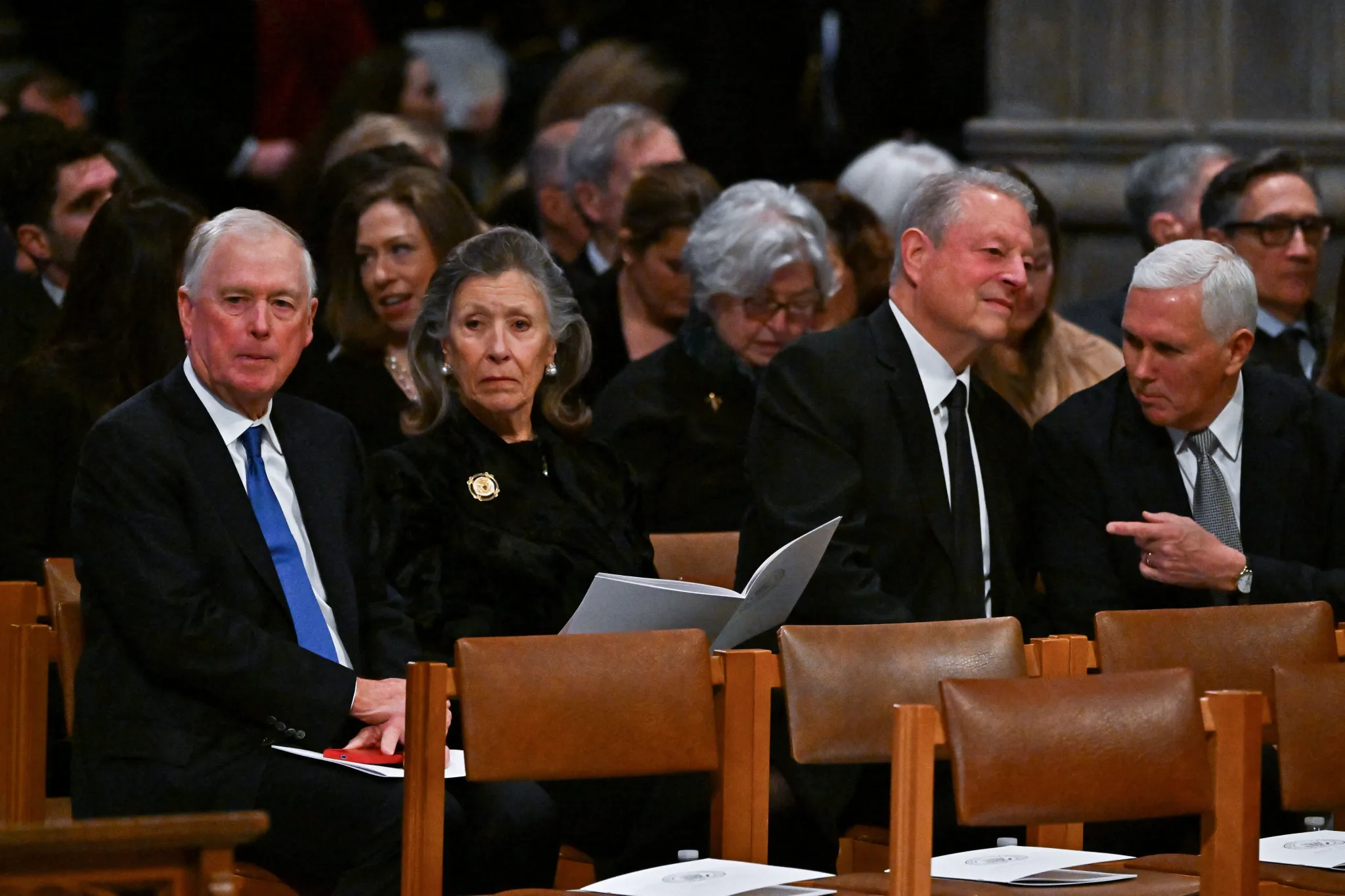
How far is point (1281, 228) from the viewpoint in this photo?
5621mm

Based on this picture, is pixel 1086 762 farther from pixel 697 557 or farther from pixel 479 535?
pixel 697 557

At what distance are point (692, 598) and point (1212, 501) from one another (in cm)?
128

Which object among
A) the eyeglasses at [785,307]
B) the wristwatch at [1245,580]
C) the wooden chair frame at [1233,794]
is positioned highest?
the eyeglasses at [785,307]

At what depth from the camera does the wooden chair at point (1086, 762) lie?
3.13 m

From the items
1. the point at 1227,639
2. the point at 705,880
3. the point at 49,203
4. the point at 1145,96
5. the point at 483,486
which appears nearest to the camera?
the point at 705,880

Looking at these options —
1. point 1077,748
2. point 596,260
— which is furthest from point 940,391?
point 596,260

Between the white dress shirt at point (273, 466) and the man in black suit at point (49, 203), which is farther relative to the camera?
the man in black suit at point (49, 203)

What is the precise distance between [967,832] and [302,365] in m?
2.10

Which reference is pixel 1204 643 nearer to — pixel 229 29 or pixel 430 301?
pixel 430 301

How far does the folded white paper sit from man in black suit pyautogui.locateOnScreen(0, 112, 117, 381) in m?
2.04

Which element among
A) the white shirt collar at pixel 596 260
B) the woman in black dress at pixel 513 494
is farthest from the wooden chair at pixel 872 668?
the white shirt collar at pixel 596 260

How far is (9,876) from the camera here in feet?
7.72

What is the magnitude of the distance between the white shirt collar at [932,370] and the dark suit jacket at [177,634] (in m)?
1.36

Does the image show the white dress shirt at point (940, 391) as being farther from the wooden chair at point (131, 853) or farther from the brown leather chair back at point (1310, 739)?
the wooden chair at point (131, 853)
